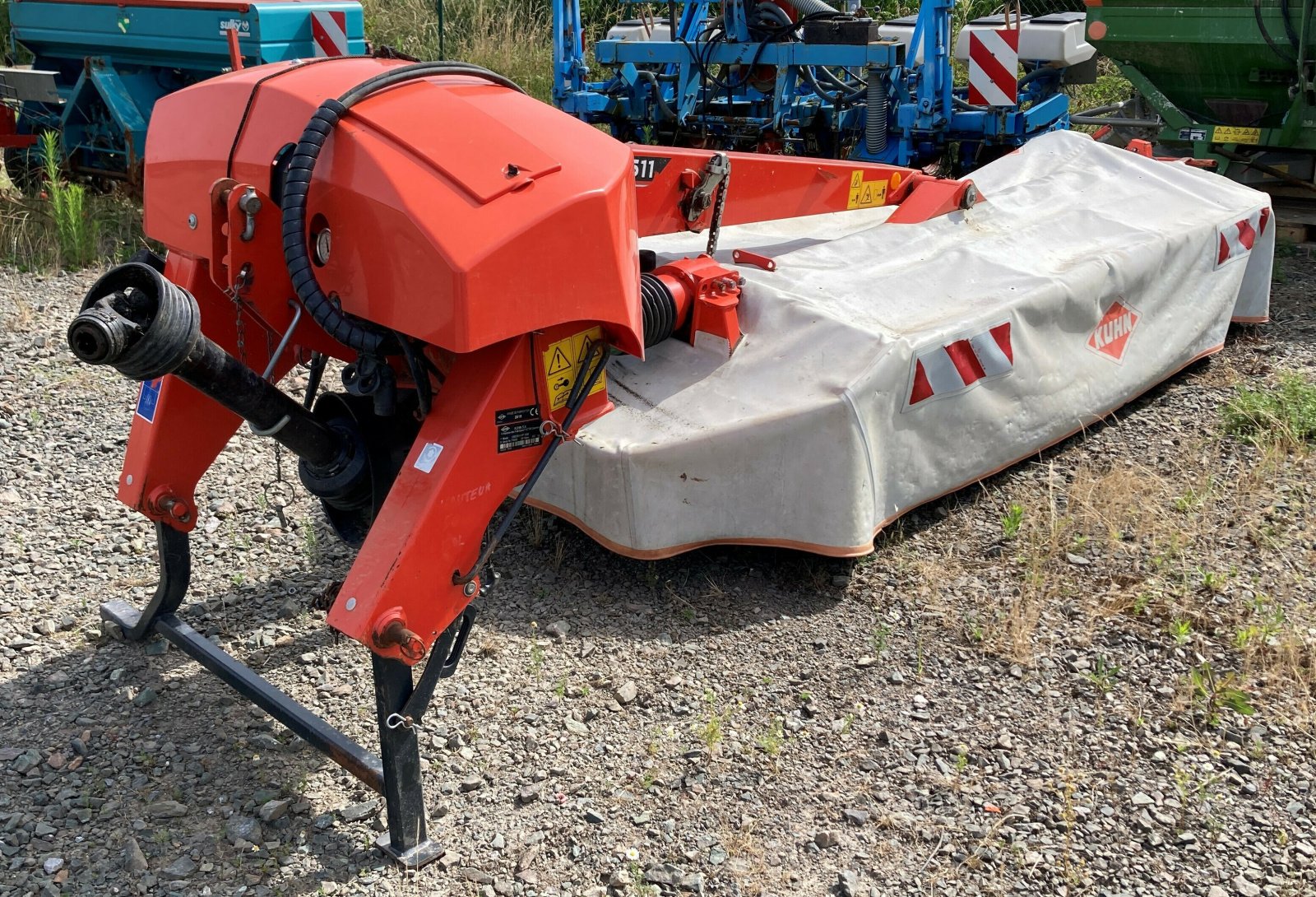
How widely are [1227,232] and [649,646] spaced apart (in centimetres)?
311

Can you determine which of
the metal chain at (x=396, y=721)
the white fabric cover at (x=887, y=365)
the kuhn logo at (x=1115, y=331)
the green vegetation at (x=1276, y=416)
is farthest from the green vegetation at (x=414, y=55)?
the green vegetation at (x=1276, y=416)

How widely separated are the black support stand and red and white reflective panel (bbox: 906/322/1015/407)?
5.20 ft

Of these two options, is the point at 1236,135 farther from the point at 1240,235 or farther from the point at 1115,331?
the point at 1115,331

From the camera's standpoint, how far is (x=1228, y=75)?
743 centimetres

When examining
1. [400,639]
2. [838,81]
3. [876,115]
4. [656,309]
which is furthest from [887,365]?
[838,81]

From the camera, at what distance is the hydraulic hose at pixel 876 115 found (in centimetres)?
702

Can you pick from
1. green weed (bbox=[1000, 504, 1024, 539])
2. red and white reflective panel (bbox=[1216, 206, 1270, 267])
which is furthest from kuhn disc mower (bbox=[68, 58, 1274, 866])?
red and white reflective panel (bbox=[1216, 206, 1270, 267])

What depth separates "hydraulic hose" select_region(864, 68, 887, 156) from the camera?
7023 millimetres

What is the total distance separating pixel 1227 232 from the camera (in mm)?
5012

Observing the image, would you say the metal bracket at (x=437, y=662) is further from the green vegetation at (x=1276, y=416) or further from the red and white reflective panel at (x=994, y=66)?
the red and white reflective panel at (x=994, y=66)

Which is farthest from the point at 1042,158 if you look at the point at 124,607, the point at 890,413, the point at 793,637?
the point at 124,607

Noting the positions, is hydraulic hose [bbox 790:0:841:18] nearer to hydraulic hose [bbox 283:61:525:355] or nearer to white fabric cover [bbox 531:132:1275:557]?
white fabric cover [bbox 531:132:1275:557]

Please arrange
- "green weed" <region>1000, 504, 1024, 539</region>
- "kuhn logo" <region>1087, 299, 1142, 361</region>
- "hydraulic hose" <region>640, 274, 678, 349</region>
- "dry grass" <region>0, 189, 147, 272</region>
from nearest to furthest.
Answer: "hydraulic hose" <region>640, 274, 678, 349</region>, "green weed" <region>1000, 504, 1024, 539</region>, "kuhn logo" <region>1087, 299, 1142, 361</region>, "dry grass" <region>0, 189, 147, 272</region>

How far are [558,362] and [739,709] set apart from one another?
1.07 metres
